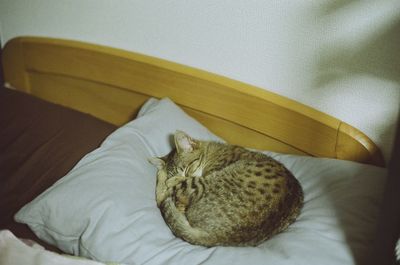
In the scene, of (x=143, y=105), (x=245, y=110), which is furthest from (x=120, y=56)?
(x=245, y=110)

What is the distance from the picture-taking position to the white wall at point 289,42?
3.83 feet

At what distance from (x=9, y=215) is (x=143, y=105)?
24.2 inches

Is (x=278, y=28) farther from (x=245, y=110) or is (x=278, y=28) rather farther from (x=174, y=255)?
(x=174, y=255)

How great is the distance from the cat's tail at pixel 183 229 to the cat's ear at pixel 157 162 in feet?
0.67

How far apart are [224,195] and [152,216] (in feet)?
0.70

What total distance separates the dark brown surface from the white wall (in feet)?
1.22

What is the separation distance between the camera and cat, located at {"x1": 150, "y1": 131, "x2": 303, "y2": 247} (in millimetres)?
1115

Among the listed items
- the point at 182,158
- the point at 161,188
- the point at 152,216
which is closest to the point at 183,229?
the point at 152,216

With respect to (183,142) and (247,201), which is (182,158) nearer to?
(183,142)

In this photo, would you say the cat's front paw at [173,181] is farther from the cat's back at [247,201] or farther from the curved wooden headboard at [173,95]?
the curved wooden headboard at [173,95]

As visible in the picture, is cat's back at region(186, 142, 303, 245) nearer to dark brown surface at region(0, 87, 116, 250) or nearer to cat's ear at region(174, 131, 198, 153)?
cat's ear at region(174, 131, 198, 153)

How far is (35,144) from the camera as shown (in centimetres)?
154

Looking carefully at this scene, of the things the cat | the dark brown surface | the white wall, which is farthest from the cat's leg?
the white wall

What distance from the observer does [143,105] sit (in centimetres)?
162
